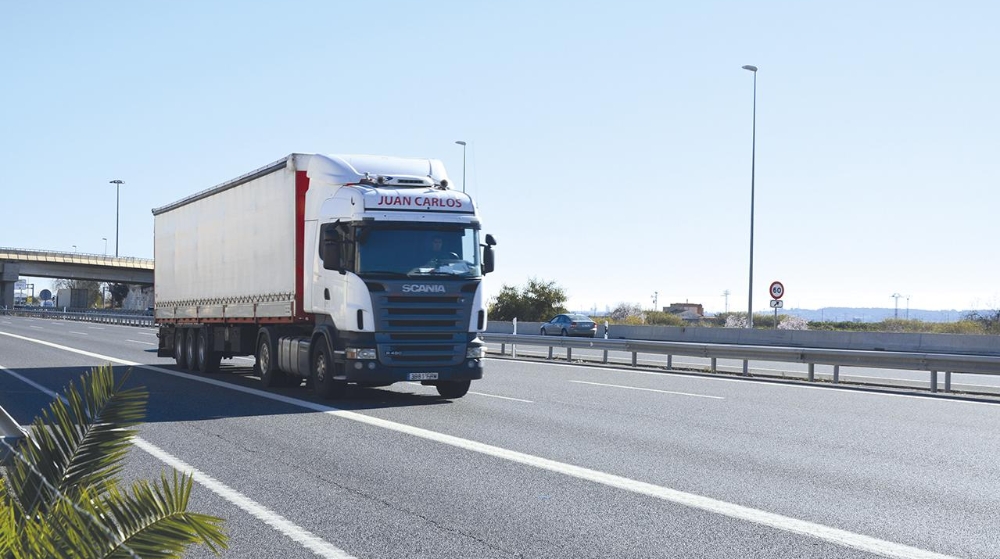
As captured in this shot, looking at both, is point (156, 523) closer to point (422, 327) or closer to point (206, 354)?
point (422, 327)

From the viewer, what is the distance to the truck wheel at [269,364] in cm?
1745

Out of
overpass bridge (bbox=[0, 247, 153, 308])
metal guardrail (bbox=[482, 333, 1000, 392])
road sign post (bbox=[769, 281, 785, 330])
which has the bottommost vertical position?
metal guardrail (bbox=[482, 333, 1000, 392])

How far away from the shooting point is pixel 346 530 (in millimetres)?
6684

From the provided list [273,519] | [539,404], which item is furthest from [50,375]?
[273,519]

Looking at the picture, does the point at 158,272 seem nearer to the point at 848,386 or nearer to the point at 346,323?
the point at 346,323

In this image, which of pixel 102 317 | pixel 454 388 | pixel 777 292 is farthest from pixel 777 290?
pixel 102 317

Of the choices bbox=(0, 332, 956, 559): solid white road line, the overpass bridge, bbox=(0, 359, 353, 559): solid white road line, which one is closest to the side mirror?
bbox=(0, 332, 956, 559): solid white road line

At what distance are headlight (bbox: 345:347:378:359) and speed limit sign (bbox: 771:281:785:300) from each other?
25.0 m

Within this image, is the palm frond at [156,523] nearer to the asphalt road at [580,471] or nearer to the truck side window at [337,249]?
the asphalt road at [580,471]

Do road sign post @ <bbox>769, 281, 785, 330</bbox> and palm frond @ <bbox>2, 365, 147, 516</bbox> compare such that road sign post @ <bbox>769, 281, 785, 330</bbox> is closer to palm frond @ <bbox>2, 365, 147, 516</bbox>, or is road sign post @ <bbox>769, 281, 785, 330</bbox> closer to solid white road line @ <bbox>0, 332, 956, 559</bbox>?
solid white road line @ <bbox>0, 332, 956, 559</bbox>

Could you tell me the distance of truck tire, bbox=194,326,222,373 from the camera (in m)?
21.2

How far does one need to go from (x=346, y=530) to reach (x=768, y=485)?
3663 millimetres

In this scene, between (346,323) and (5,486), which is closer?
(5,486)

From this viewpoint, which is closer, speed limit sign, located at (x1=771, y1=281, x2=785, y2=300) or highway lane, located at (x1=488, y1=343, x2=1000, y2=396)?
highway lane, located at (x1=488, y1=343, x2=1000, y2=396)
